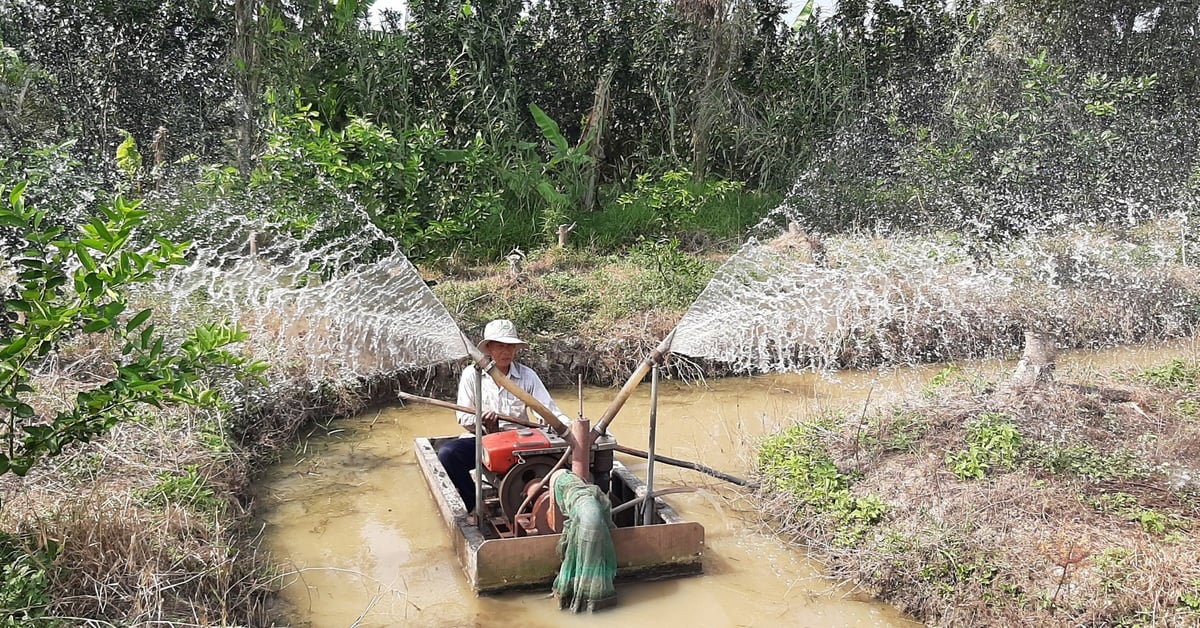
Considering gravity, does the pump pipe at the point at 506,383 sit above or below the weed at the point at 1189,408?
above

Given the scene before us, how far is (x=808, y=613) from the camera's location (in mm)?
4828

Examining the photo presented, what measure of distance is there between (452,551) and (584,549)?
1.36m

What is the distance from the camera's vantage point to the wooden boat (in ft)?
15.4

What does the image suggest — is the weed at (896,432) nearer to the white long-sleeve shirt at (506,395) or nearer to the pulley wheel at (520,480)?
the white long-sleeve shirt at (506,395)

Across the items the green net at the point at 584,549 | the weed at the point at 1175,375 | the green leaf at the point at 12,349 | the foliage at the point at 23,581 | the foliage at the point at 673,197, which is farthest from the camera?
the foliage at the point at 673,197

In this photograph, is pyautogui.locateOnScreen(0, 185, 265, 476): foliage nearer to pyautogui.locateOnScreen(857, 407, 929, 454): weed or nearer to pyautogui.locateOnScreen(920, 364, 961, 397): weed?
pyautogui.locateOnScreen(857, 407, 929, 454): weed

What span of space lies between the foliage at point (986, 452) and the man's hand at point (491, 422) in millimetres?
2777

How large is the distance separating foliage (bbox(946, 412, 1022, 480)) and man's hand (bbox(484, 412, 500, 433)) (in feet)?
9.11

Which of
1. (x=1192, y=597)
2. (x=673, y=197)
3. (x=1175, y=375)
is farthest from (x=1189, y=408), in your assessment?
(x=673, y=197)

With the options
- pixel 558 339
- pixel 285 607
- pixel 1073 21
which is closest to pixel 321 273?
pixel 558 339

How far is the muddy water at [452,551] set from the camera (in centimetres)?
475

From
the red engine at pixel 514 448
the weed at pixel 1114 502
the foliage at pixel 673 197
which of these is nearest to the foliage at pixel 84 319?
the red engine at pixel 514 448

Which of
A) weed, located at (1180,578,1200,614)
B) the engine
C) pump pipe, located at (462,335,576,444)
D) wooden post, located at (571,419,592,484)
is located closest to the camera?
weed, located at (1180,578,1200,614)

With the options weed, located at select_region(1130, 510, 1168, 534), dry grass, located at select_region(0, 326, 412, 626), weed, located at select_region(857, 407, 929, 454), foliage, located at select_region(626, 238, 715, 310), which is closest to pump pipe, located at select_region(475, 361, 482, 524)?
dry grass, located at select_region(0, 326, 412, 626)
